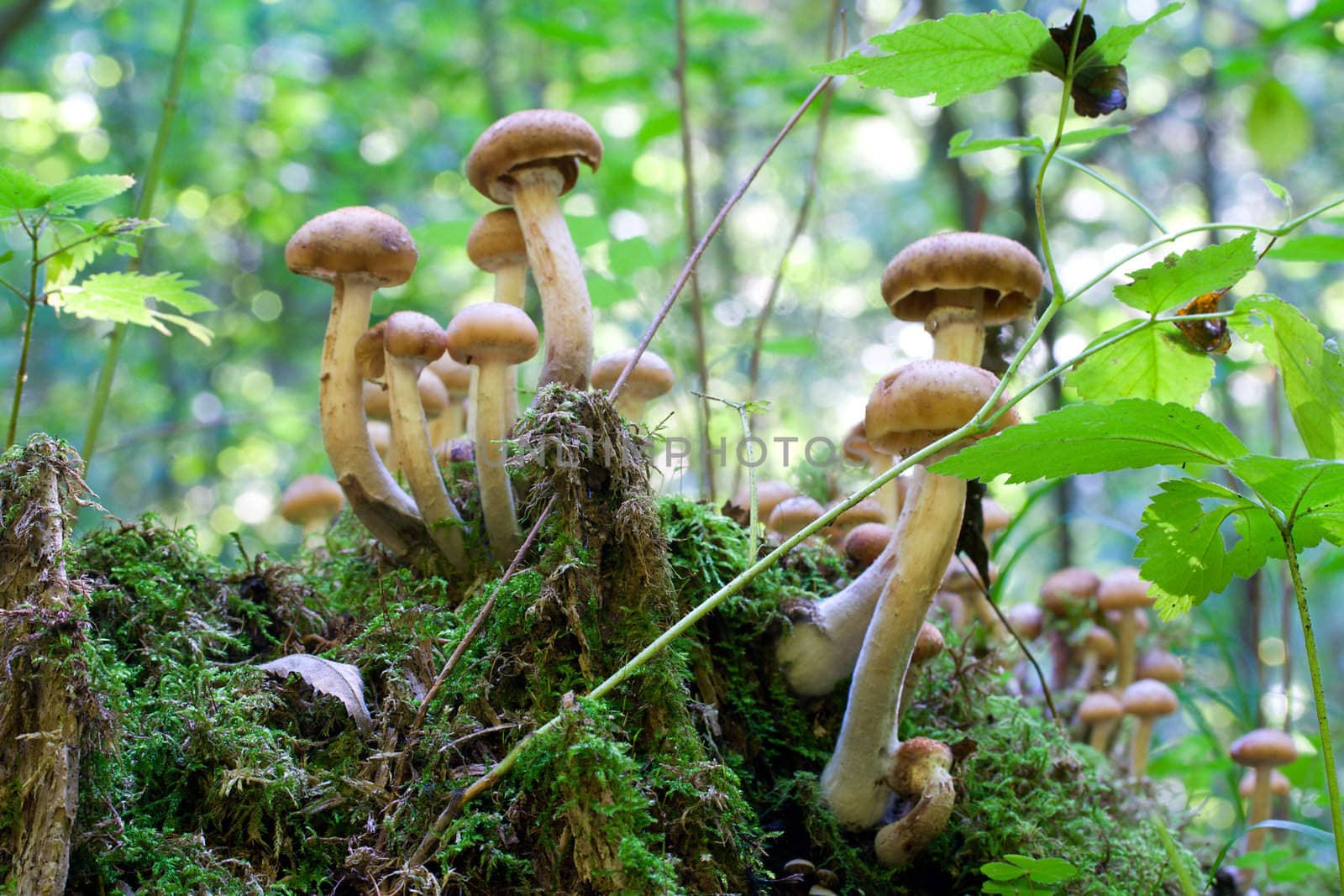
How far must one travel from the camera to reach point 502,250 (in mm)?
3004

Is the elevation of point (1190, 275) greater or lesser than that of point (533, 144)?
lesser

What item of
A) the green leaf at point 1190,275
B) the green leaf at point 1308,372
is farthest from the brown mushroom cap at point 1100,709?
the green leaf at point 1190,275

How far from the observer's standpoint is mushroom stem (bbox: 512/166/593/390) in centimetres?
269

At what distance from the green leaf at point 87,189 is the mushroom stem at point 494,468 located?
98 cm

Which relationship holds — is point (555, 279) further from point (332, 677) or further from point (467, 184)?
point (467, 184)

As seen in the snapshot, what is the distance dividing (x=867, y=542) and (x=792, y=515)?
12.3 inches

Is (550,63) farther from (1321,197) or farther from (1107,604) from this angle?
(1321,197)

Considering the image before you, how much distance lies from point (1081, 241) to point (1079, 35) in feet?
31.2

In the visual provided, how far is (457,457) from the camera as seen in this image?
9.68 ft

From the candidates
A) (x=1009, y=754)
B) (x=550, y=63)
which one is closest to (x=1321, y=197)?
(x=550, y=63)

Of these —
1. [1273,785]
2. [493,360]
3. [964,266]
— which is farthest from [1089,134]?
[1273,785]

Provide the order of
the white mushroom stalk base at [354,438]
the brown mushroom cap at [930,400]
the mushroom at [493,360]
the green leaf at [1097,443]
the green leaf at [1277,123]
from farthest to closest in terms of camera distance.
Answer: the green leaf at [1277,123] < the white mushroom stalk base at [354,438] < the mushroom at [493,360] < the brown mushroom cap at [930,400] < the green leaf at [1097,443]

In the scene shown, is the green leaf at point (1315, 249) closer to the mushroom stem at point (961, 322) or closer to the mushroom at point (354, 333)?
the mushroom stem at point (961, 322)

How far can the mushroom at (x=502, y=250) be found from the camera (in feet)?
9.75
